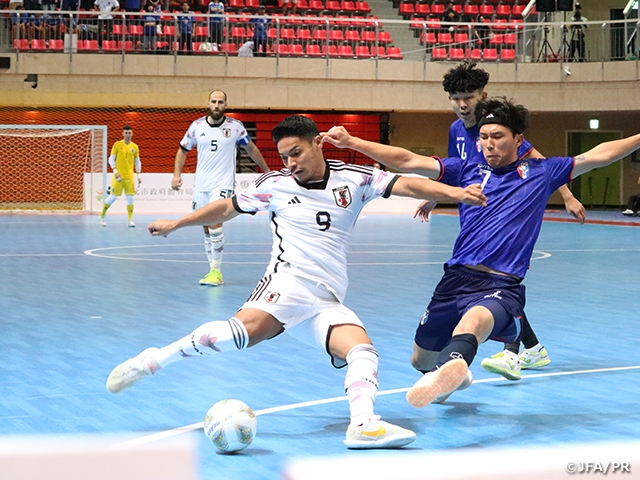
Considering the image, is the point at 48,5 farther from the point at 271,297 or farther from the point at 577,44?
the point at 271,297

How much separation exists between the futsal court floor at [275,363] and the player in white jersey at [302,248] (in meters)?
0.44

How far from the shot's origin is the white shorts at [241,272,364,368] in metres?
4.79

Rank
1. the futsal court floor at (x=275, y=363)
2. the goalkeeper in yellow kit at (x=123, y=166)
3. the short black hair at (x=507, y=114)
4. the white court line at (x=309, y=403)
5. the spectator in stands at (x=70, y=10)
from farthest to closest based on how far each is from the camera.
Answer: the spectator in stands at (x=70, y=10) < the goalkeeper in yellow kit at (x=123, y=166) < the short black hair at (x=507, y=114) < the futsal court floor at (x=275, y=363) < the white court line at (x=309, y=403)

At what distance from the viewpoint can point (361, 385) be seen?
437 cm

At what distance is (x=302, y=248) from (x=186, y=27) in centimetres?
2410

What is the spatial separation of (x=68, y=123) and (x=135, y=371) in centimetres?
2624

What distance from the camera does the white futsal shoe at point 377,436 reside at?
13.9ft

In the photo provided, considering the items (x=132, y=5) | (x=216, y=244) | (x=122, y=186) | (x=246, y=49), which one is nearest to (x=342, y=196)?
(x=216, y=244)

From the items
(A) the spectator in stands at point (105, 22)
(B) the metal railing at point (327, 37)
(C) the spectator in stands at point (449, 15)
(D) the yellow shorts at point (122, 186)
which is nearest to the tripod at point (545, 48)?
(B) the metal railing at point (327, 37)

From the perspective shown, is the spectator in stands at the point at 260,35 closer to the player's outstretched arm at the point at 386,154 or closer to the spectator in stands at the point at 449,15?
the spectator in stands at the point at 449,15

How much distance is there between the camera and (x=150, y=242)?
17453 mm

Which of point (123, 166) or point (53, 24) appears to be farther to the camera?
point (53, 24)

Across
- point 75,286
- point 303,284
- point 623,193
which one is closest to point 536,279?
point 75,286

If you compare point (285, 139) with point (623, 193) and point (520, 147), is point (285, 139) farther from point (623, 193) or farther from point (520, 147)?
point (623, 193)
